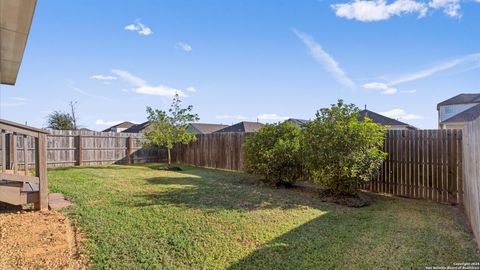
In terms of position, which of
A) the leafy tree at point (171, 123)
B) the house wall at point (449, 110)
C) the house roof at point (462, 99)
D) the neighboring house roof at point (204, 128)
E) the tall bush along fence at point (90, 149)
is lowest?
the tall bush along fence at point (90, 149)

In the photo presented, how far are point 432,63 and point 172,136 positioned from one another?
11.1 m

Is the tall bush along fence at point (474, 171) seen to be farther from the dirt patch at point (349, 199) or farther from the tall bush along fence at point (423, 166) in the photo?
the tall bush along fence at point (423, 166)

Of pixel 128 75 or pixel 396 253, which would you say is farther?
pixel 128 75

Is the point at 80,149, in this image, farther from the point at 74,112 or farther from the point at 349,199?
the point at 74,112

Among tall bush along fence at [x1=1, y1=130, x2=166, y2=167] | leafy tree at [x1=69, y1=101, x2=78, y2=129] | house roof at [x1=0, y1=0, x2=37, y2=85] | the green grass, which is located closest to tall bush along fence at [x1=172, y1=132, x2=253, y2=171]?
tall bush along fence at [x1=1, y1=130, x2=166, y2=167]

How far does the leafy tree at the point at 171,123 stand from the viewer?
Answer: 1295 centimetres

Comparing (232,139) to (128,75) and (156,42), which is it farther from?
(128,75)

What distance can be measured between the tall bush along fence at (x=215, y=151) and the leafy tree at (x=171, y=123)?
905 mm

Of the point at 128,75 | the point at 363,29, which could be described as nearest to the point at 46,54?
the point at 128,75

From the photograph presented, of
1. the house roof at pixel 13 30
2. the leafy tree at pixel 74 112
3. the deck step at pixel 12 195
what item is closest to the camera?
the house roof at pixel 13 30

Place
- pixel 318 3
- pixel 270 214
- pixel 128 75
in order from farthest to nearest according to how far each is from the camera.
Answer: pixel 128 75 → pixel 318 3 → pixel 270 214

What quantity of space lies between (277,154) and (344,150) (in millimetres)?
2096

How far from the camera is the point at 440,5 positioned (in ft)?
24.5

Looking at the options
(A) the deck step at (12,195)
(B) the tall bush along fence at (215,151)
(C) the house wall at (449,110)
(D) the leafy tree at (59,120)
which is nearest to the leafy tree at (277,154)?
(B) the tall bush along fence at (215,151)
